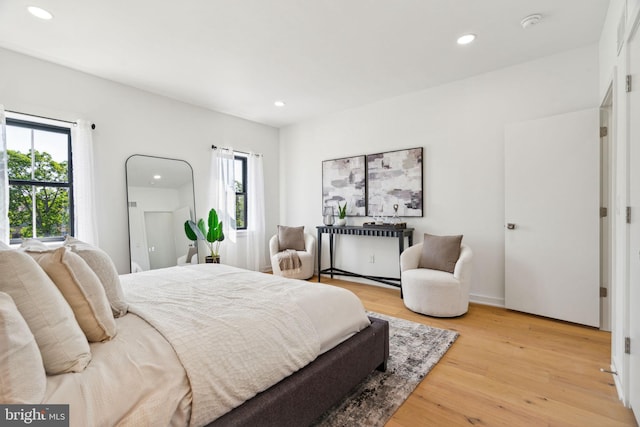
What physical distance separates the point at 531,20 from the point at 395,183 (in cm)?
214

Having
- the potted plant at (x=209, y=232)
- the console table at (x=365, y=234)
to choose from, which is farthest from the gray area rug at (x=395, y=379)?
the potted plant at (x=209, y=232)

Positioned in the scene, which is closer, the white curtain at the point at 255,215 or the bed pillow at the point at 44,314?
the bed pillow at the point at 44,314

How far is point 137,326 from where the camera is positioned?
1287mm

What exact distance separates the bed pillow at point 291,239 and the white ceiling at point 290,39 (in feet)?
7.07

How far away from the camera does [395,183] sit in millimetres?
4039

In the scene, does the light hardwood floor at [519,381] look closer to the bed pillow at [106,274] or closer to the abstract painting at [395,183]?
the bed pillow at [106,274]

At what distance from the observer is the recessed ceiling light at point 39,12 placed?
219cm

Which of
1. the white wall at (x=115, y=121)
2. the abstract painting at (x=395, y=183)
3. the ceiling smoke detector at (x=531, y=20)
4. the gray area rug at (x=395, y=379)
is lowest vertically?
the gray area rug at (x=395, y=379)

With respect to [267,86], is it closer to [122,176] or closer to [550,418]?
[122,176]

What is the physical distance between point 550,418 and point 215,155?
177 inches

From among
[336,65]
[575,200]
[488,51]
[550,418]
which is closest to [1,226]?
[336,65]

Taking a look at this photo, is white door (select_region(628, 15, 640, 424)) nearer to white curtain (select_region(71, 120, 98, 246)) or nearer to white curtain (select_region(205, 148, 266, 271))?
white curtain (select_region(205, 148, 266, 271))

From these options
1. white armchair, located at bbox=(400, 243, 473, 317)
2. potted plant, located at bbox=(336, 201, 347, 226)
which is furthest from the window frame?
white armchair, located at bbox=(400, 243, 473, 317)

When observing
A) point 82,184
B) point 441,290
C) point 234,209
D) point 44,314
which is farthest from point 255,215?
point 44,314
